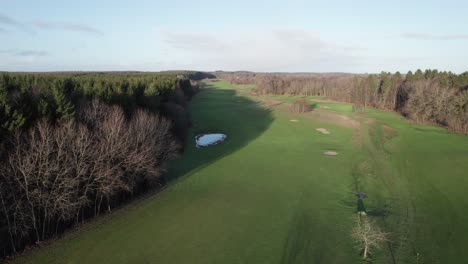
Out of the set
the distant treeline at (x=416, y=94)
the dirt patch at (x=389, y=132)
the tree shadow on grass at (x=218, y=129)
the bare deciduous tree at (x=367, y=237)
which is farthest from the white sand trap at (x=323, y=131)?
the bare deciduous tree at (x=367, y=237)

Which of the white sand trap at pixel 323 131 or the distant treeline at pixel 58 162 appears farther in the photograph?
the white sand trap at pixel 323 131

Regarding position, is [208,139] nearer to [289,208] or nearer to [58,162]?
[289,208]

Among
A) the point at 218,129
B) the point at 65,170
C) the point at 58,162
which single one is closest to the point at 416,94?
the point at 218,129

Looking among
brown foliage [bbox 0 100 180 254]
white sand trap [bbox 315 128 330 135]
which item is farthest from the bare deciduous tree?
white sand trap [bbox 315 128 330 135]

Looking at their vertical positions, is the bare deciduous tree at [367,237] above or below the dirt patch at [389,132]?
below

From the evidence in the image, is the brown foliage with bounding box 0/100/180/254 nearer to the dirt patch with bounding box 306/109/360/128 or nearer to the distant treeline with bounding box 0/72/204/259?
the distant treeline with bounding box 0/72/204/259

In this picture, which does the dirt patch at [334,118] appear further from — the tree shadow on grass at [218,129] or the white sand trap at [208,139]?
the white sand trap at [208,139]
